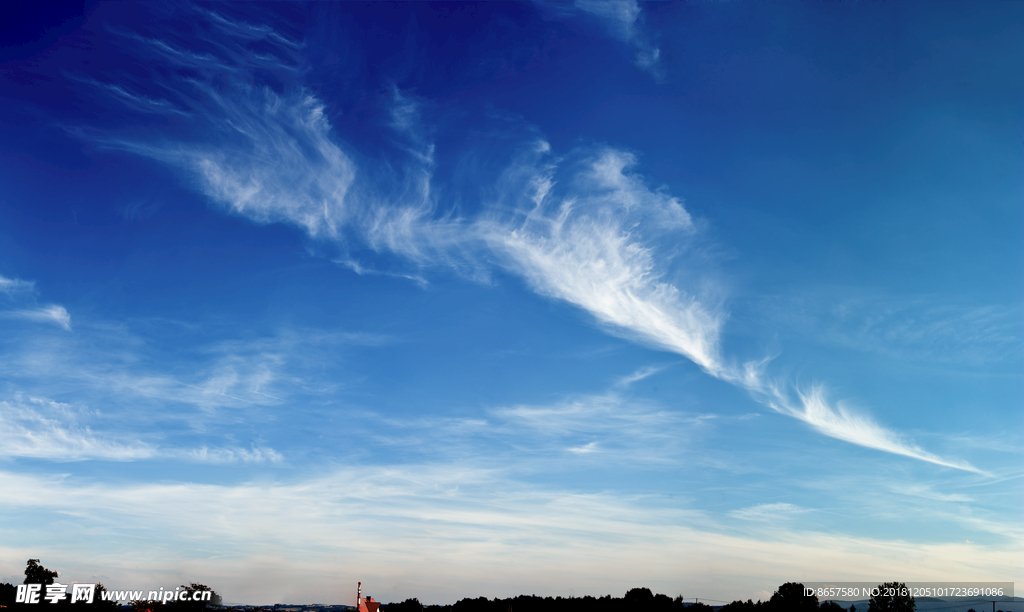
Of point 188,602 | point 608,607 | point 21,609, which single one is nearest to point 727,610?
point 608,607

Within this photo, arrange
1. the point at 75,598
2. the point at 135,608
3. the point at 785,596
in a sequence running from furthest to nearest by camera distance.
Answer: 1. the point at 785,596
2. the point at 75,598
3. the point at 135,608

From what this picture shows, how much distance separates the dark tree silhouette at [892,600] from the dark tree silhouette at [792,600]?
21823 millimetres

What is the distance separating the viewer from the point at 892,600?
133500mm

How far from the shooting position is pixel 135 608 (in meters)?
82.1

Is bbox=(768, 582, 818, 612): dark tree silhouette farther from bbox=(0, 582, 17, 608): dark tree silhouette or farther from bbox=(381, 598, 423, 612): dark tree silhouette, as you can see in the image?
bbox=(0, 582, 17, 608): dark tree silhouette

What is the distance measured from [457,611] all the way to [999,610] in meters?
90.7

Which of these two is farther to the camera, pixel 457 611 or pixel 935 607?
pixel 457 611

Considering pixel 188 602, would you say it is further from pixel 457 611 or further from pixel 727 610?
pixel 727 610

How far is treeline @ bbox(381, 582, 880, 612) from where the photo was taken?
11500cm

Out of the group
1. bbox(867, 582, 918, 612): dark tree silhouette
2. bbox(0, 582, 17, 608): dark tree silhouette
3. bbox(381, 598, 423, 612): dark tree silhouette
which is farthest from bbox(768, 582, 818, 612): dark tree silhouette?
bbox(0, 582, 17, 608): dark tree silhouette

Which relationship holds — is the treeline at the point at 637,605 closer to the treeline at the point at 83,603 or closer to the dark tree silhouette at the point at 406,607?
the dark tree silhouette at the point at 406,607

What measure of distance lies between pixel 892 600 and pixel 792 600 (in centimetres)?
2823

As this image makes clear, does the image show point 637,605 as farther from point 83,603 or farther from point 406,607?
point 83,603

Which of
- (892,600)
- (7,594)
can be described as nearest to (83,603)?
(7,594)
